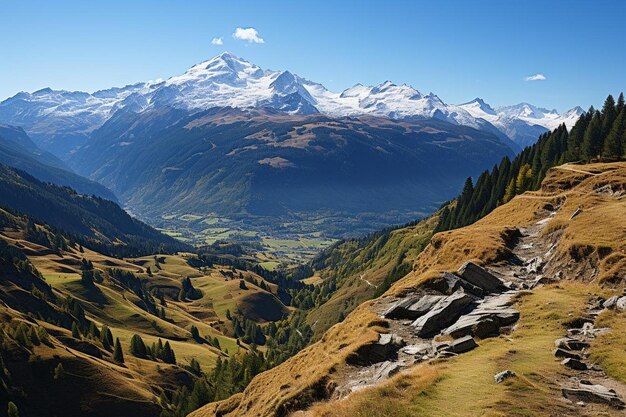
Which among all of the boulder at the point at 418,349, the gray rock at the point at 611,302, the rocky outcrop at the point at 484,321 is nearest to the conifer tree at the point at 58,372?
the boulder at the point at 418,349

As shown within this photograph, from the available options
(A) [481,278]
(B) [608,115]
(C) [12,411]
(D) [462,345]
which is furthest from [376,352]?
(B) [608,115]

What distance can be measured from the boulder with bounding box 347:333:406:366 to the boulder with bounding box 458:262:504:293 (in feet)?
45.1

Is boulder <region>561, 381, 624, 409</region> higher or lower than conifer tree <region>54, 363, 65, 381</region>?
higher

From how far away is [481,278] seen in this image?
164 ft

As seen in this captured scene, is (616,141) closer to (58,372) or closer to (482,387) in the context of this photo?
(482,387)

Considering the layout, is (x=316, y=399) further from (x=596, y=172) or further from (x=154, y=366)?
(x=154, y=366)

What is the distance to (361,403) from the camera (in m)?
29.2

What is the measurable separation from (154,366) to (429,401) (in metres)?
166

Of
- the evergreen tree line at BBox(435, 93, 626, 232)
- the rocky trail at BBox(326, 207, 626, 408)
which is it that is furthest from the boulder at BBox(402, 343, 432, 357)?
the evergreen tree line at BBox(435, 93, 626, 232)

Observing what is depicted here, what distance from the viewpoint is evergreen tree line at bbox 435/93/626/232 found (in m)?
122

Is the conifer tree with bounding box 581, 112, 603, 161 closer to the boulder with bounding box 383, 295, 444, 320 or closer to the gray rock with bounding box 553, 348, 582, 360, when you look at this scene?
the boulder with bounding box 383, 295, 444, 320

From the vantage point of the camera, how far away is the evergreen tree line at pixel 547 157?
401 ft

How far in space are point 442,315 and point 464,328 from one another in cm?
317

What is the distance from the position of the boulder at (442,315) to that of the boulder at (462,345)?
16.8 ft
